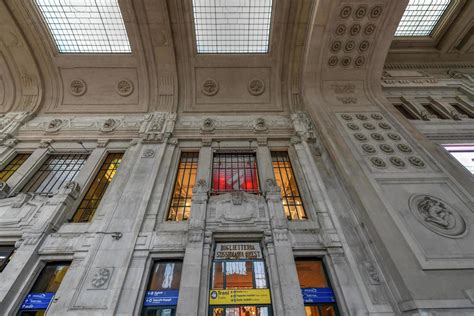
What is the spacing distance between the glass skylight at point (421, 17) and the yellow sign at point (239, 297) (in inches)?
726

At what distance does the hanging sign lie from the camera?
7738mm

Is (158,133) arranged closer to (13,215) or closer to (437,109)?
(13,215)

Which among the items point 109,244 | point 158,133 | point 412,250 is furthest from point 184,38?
point 412,250

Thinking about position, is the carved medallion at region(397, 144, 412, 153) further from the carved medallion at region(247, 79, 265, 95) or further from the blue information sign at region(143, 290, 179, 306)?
the blue information sign at region(143, 290, 179, 306)

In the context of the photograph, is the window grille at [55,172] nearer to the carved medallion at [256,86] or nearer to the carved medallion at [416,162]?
the carved medallion at [256,86]

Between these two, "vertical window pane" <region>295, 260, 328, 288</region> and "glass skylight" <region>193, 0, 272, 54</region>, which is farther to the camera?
"glass skylight" <region>193, 0, 272, 54</region>

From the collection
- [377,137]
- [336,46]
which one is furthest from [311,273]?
[336,46]

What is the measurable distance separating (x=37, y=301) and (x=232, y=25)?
14.8 m

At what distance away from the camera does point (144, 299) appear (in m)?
6.82

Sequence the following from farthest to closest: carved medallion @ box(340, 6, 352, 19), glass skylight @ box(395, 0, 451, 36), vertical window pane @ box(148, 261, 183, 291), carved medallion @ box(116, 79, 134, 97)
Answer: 1. carved medallion @ box(116, 79, 134, 97)
2. glass skylight @ box(395, 0, 451, 36)
3. carved medallion @ box(340, 6, 352, 19)
4. vertical window pane @ box(148, 261, 183, 291)

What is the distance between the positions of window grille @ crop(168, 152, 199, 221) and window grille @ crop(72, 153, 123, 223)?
10.6ft

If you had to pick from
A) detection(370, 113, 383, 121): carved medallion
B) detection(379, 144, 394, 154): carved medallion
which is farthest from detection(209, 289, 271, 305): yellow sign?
detection(370, 113, 383, 121): carved medallion

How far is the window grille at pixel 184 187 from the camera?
9.32m

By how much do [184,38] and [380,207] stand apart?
13.2 metres
